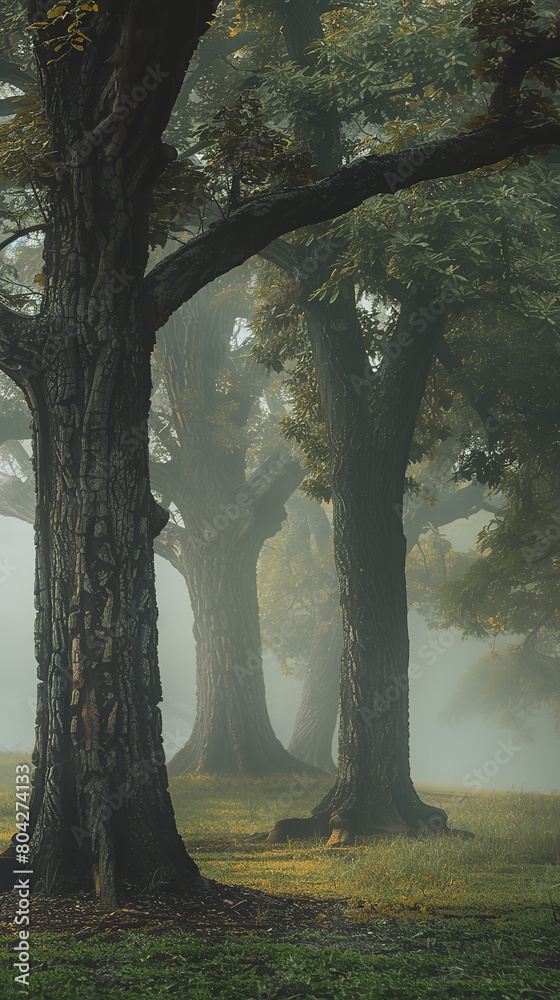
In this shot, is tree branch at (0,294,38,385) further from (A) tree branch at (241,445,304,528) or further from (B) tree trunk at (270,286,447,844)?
(A) tree branch at (241,445,304,528)

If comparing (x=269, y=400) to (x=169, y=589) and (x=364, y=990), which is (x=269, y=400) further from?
(x=169, y=589)

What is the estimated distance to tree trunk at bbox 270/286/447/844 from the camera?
8.33 m

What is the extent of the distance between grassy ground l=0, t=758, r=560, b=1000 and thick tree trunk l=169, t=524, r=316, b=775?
6.72 metres

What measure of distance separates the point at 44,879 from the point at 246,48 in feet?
40.4

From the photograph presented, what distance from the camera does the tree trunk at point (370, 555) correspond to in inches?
328

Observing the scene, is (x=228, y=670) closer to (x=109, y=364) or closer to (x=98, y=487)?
(x=98, y=487)

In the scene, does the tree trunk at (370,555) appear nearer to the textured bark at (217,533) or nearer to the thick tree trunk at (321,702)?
the textured bark at (217,533)

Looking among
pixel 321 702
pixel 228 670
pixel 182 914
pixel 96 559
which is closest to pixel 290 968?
pixel 182 914

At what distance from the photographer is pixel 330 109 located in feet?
30.8

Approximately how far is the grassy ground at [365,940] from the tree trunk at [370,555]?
77 centimetres

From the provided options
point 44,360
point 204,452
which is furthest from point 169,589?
point 44,360
